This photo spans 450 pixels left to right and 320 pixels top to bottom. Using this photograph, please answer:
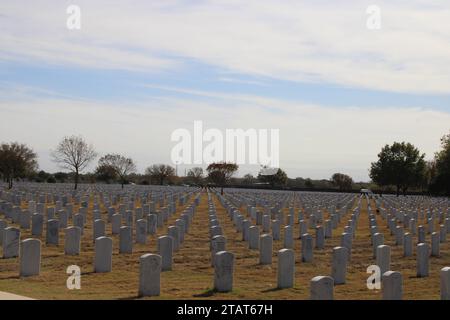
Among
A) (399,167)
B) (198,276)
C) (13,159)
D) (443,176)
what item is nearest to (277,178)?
(399,167)

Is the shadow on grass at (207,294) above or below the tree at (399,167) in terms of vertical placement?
below

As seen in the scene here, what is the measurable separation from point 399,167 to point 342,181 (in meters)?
25.1

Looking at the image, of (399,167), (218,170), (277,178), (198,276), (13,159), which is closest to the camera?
(198,276)

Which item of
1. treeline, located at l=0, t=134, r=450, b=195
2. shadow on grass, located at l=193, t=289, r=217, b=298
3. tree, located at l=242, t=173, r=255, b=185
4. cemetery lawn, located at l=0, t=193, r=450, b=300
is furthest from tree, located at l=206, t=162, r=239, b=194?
shadow on grass, located at l=193, t=289, r=217, b=298

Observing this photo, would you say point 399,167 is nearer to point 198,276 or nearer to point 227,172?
point 227,172

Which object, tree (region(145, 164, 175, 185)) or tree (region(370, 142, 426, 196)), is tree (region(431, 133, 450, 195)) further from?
tree (region(145, 164, 175, 185))

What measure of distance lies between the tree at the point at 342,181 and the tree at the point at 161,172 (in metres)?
29.8

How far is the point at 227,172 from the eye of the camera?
96.2 m

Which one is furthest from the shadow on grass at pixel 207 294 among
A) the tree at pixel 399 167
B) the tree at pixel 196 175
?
the tree at pixel 196 175

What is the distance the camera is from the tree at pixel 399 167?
3260 inches

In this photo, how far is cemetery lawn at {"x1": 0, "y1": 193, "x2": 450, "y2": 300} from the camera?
1045 cm

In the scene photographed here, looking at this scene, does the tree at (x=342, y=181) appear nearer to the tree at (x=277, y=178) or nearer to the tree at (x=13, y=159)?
the tree at (x=277, y=178)

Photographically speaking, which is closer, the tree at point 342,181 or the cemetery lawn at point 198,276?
the cemetery lawn at point 198,276

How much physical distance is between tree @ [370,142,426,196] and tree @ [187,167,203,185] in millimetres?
44553
